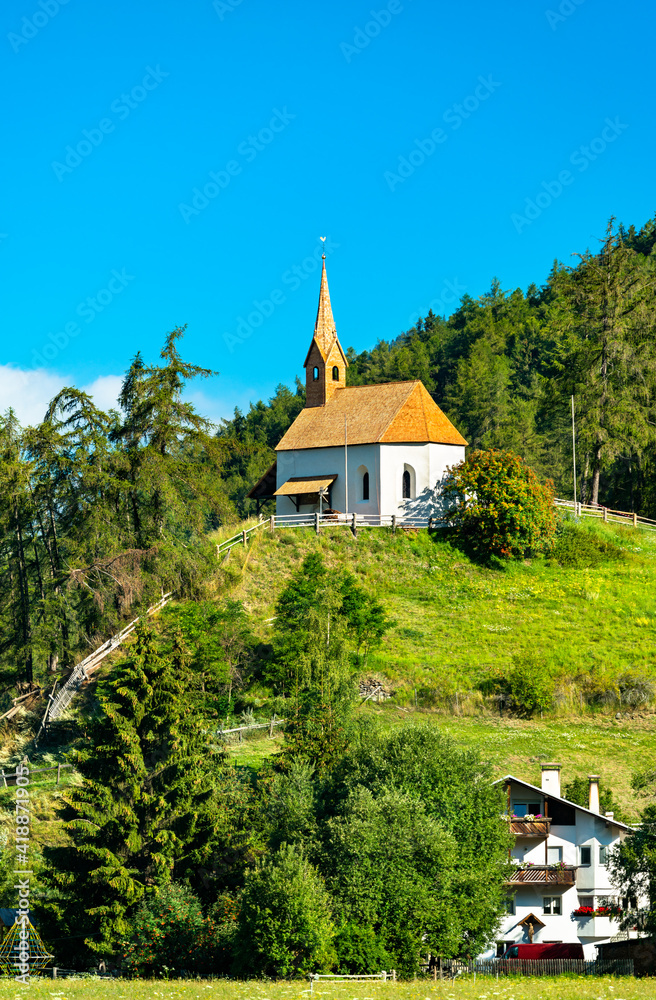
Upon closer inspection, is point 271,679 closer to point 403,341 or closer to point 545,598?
point 545,598

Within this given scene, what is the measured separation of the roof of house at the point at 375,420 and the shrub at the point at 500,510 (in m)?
3.08

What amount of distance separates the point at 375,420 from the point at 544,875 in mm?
27627

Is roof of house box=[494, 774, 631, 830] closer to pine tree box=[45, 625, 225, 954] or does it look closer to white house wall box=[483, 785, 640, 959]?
white house wall box=[483, 785, 640, 959]

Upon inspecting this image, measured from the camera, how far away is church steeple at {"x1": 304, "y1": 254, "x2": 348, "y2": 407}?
60219mm

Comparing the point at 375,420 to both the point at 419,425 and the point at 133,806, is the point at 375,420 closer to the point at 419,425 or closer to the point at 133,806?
the point at 419,425

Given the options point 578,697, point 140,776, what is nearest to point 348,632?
point 578,697

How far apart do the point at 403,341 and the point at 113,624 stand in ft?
290

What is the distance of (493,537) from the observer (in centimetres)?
5134

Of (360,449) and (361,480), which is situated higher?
(360,449)

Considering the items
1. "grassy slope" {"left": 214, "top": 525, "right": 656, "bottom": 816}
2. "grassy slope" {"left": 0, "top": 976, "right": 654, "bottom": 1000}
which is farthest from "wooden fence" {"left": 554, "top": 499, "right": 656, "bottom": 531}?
"grassy slope" {"left": 0, "top": 976, "right": 654, "bottom": 1000}

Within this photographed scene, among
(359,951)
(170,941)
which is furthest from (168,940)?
(359,951)

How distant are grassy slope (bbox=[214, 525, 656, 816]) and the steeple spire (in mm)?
12672

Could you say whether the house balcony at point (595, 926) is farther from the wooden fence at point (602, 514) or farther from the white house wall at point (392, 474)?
the wooden fence at point (602, 514)

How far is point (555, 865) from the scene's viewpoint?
109 ft
